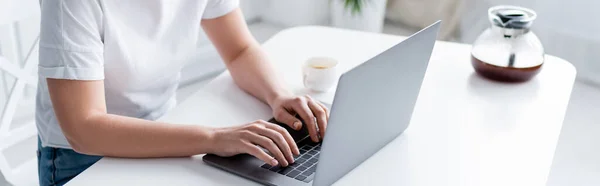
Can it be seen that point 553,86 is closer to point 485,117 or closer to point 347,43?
point 485,117

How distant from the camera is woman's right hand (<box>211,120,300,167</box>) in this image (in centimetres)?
113

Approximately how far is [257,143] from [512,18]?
653mm

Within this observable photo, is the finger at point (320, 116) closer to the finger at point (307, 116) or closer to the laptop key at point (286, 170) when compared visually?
the finger at point (307, 116)

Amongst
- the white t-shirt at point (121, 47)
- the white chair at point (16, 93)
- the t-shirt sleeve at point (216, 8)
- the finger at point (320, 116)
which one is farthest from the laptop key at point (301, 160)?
the white chair at point (16, 93)

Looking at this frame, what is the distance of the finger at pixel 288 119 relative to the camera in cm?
128

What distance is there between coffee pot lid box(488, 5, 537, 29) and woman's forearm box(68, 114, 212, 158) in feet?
2.22

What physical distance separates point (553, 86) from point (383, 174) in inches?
21.8

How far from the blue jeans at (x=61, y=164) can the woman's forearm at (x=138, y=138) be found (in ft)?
0.74

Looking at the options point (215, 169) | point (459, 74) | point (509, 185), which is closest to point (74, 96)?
point (215, 169)

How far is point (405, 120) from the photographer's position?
50.4 inches

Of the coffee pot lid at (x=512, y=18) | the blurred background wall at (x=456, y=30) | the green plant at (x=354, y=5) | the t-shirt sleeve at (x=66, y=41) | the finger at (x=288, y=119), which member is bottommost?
the blurred background wall at (x=456, y=30)

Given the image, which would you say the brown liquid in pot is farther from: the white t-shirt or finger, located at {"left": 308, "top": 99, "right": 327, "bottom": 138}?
the white t-shirt

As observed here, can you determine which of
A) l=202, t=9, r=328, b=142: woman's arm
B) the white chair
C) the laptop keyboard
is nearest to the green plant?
l=202, t=9, r=328, b=142: woman's arm

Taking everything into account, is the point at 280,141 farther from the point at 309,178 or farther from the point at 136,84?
the point at 136,84
